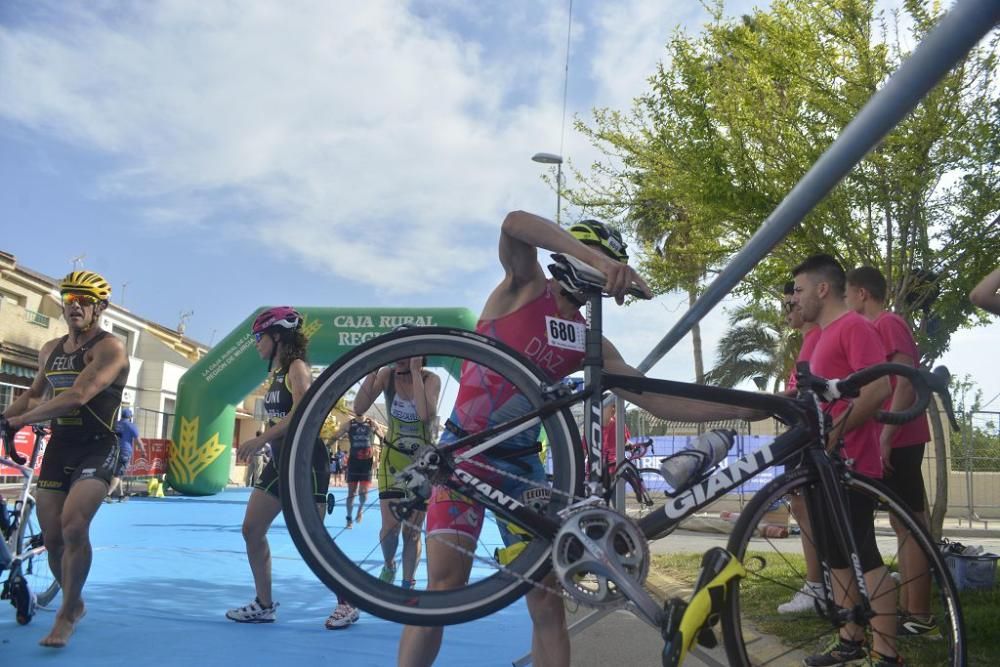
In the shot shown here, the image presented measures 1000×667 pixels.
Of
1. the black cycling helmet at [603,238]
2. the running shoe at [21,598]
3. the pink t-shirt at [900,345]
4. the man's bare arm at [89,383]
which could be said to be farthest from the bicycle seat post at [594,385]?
the running shoe at [21,598]

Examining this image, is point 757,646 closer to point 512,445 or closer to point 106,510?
point 512,445

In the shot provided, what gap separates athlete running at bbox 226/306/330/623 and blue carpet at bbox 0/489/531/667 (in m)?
0.26

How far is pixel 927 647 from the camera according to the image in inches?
141

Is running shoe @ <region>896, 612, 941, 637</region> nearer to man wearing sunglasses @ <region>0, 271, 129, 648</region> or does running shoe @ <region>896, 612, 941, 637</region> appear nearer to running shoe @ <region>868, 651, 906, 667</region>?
running shoe @ <region>868, 651, 906, 667</region>

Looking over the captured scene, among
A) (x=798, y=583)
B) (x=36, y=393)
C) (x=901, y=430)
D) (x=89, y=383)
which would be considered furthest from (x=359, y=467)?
(x=798, y=583)

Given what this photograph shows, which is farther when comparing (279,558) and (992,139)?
(279,558)

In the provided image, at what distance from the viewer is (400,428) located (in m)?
3.06

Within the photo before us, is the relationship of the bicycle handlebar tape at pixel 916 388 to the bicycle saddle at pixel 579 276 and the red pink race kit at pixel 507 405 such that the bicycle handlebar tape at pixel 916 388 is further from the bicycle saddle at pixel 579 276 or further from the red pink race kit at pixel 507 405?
the red pink race kit at pixel 507 405

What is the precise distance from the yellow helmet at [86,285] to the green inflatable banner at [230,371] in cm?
1142

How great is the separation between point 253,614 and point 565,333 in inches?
158

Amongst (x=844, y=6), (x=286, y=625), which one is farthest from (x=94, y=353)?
(x=844, y=6)

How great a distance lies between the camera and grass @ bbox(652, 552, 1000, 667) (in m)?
2.88

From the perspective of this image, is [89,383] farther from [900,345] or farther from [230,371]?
[230,371]

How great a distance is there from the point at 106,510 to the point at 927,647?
15082 mm
